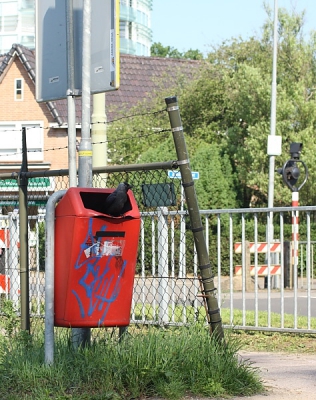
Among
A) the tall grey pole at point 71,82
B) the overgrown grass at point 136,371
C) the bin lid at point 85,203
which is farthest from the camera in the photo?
the tall grey pole at point 71,82

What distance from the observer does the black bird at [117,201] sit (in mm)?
6512

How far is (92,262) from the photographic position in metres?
6.52

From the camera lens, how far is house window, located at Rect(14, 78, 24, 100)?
153 feet

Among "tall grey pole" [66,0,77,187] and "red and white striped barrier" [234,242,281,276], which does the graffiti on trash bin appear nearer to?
"tall grey pole" [66,0,77,187]

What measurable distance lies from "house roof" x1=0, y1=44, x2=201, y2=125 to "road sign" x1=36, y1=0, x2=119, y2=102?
3453cm

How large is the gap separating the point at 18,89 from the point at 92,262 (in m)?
41.0

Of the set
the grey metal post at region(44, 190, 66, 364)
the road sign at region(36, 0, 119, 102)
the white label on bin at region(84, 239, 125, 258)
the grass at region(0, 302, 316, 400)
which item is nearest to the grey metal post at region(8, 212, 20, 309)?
the road sign at region(36, 0, 119, 102)

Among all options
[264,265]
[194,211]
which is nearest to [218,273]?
[264,265]

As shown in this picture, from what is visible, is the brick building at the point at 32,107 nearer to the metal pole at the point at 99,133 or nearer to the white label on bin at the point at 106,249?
the metal pole at the point at 99,133

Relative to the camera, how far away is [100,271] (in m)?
6.58

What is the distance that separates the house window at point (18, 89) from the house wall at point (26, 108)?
0.49ft

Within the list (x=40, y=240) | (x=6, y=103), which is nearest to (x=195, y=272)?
(x=40, y=240)

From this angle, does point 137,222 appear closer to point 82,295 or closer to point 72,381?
point 82,295

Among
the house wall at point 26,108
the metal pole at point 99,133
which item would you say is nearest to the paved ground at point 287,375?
the metal pole at point 99,133
